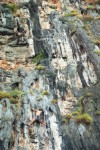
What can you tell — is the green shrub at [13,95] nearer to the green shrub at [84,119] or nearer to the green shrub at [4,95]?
the green shrub at [4,95]

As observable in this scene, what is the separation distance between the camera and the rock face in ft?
58.2

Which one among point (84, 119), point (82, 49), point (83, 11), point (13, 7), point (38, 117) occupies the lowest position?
point (84, 119)

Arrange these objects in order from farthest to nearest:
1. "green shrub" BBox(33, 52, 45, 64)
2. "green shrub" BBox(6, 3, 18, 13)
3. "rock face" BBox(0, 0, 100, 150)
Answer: "green shrub" BBox(6, 3, 18, 13), "green shrub" BBox(33, 52, 45, 64), "rock face" BBox(0, 0, 100, 150)

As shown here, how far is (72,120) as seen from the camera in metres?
19.5

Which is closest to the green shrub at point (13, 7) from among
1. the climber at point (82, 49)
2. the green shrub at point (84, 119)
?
the climber at point (82, 49)

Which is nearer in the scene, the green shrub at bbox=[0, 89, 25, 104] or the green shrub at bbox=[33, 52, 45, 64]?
the green shrub at bbox=[0, 89, 25, 104]

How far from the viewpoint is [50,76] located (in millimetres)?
22219

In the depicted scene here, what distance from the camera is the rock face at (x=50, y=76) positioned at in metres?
17.7

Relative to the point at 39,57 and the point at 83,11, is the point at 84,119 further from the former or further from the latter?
the point at 83,11

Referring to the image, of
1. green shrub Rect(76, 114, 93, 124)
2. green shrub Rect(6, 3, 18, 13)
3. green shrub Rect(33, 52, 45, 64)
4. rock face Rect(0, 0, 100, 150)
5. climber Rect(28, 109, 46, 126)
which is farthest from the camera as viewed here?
green shrub Rect(6, 3, 18, 13)

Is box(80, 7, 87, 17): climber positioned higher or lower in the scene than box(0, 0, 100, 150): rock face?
higher

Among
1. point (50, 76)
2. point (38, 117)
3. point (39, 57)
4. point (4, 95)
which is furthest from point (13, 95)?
point (39, 57)

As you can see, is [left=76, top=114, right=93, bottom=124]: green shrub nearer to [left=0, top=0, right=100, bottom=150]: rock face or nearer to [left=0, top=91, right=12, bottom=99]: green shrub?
[left=0, top=0, right=100, bottom=150]: rock face

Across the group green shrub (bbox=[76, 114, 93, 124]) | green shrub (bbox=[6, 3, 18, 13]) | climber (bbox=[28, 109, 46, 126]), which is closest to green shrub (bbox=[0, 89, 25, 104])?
climber (bbox=[28, 109, 46, 126])
